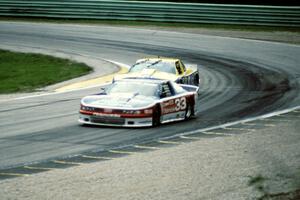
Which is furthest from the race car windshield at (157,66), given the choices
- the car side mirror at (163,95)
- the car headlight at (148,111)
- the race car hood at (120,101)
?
the car headlight at (148,111)

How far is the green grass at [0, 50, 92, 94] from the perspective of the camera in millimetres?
25594

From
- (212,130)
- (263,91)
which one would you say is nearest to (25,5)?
(263,91)

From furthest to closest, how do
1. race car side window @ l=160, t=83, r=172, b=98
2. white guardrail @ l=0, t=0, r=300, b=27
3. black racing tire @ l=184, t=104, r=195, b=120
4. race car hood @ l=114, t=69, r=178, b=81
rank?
white guardrail @ l=0, t=0, r=300, b=27
race car hood @ l=114, t=69, r=178, b=81
black racing tire @ l=184, t=104, r=195, b=120
race car side window @ l=160, t=83, r=172, b=98

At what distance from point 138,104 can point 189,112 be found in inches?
83.3

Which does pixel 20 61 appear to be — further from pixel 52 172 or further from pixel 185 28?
pixel 52 172

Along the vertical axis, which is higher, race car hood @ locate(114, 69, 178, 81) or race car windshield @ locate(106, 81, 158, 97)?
race car windshield @ locate(106, 81, 158, 97)

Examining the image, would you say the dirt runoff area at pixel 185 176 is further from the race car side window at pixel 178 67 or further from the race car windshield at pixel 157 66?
the race car side window at pixel 178 67

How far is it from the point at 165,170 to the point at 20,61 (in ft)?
60.1

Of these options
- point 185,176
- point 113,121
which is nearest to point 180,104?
point 113,121

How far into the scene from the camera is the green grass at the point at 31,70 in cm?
2559

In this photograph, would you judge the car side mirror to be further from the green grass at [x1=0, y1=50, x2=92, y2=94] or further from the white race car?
the green grass at [x1=0, y1=50, x2=92, y2=94]

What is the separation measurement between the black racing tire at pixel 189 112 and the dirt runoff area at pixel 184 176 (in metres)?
3.32

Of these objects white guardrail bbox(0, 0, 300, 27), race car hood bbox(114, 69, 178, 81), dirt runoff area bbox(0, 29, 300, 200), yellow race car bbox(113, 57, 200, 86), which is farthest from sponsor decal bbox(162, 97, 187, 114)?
white guardrail bbox(0, 0, 300, 27)

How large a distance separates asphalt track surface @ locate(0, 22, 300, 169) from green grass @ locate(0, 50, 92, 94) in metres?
1.92
